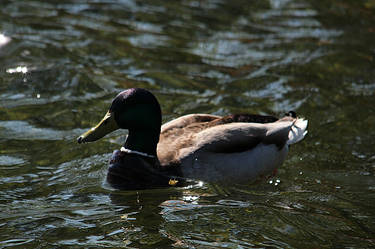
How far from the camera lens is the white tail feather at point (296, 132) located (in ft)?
25.7

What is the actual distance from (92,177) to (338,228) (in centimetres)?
262

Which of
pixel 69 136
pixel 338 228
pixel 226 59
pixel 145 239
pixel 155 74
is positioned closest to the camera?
pixel 145 239

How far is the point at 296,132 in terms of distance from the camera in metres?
7.88

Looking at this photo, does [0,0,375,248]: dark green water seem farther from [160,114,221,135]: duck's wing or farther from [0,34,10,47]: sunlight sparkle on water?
[160,114,221,135]: duck's wing

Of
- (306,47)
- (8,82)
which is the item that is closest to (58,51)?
(8,82)

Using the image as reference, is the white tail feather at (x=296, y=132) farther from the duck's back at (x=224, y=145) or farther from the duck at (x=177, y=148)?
the duck at (x=177, y=148)

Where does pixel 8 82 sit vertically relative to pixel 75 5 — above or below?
below

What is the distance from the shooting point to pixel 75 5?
43.2ft

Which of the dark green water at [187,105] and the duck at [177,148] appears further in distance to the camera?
the duck at [177,148]

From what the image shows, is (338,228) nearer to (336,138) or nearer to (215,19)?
(336,138)

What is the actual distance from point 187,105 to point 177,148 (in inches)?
95.2

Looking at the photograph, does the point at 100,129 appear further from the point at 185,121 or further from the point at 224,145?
the point at 224,145

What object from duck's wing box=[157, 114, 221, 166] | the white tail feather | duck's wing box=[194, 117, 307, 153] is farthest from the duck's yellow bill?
A: the white tail feather

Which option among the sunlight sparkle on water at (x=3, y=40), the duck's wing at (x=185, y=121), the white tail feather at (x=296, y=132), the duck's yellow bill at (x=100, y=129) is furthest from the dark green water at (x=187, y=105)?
the duck's wing at (x=185, y=121)
